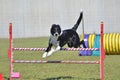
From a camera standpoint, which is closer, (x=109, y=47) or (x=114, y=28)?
(x=109, y=47)

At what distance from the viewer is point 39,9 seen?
21.5 m

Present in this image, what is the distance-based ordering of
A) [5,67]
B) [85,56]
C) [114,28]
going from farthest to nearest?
[114,28], [85,56], [5,67]

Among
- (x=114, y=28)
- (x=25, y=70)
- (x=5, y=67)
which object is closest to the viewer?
(x=25, y=70)

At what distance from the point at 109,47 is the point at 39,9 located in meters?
10.1

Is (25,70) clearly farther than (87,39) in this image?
No

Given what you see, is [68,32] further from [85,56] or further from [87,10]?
[87,10]

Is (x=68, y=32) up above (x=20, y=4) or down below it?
below

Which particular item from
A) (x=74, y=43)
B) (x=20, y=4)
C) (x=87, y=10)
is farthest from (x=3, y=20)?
(x=74, y=43)

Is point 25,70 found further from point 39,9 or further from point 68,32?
point 39,9

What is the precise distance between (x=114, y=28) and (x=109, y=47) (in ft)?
29.0

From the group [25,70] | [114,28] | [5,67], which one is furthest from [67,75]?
[114,28]

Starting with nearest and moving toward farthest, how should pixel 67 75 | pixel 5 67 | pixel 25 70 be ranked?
pixel 67 75
pixel 25 70
pixel 5 67

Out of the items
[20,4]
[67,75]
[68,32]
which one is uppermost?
[20,4]

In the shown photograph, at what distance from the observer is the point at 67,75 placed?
8117 millimetres
